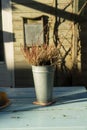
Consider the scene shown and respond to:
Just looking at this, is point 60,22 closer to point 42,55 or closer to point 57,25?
point 57,25

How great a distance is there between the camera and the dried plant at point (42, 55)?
1.71 meters

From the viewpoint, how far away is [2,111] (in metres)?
1.72

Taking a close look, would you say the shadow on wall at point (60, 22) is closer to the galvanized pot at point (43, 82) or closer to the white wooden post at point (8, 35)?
the white wooden post at point (8, 35)

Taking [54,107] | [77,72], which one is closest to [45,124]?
[54,107]

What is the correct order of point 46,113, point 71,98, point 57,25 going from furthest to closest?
point 57,25, point 71,98, point 46,113

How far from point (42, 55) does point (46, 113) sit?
0.32 metres

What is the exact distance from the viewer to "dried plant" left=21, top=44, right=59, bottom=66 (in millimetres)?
1707

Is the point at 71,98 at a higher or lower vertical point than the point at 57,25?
lower

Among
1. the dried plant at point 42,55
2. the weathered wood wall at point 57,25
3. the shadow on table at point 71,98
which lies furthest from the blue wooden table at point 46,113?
the weathered wood wall at point 57,25

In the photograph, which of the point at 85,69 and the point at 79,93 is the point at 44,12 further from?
the point at 79,93

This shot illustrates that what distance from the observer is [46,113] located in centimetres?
165

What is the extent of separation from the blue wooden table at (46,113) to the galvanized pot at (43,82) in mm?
50

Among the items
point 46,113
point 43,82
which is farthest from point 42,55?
point 46,113

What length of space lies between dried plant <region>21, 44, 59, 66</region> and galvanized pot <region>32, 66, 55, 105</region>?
0.11ft
